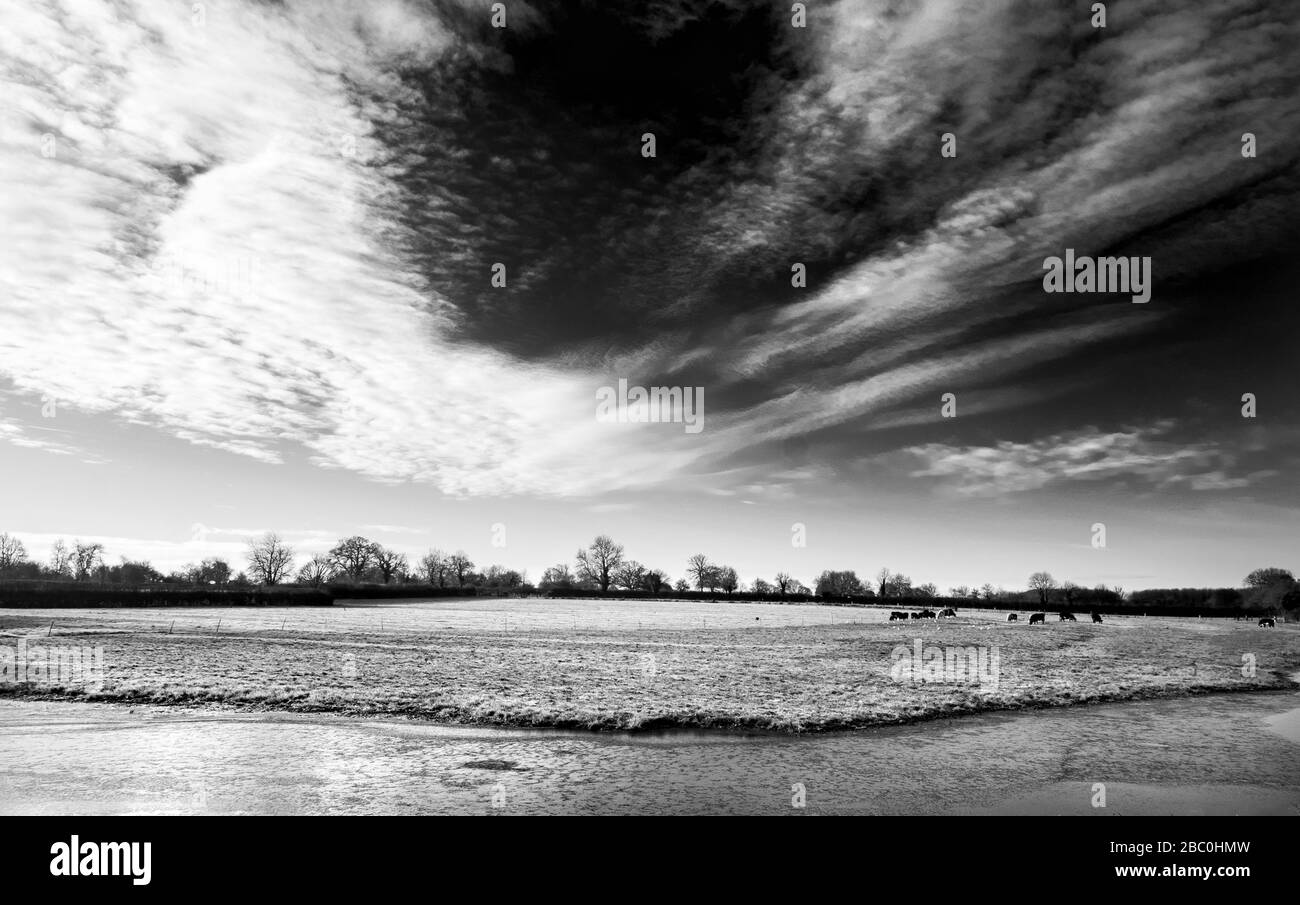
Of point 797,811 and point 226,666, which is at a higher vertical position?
point 797,811

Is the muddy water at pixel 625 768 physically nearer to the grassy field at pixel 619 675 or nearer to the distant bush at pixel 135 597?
the grassy field at pixel 619 675

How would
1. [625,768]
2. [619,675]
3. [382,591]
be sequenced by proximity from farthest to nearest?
[382,591] < [619,675] < [625,768]

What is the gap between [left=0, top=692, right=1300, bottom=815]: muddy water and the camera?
460 inches

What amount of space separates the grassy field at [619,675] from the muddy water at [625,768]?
6.22 feet


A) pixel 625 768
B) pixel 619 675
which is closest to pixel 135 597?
pixel 619 675

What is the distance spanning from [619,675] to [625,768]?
50.1 feet

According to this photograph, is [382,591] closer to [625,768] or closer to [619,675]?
[619,675]

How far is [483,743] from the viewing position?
16.7 m

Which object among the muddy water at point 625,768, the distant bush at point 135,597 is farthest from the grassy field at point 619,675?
the distant bush at point 135,597

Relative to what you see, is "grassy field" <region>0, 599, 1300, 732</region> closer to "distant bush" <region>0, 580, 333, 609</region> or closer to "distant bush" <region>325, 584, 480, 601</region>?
"distant bush" <region>0, 580, 333, 609</region>

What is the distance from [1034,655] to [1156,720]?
73.5ft

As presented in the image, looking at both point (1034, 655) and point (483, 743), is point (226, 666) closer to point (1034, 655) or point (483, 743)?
point (483, 743)

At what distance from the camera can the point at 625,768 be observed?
46.6ft
